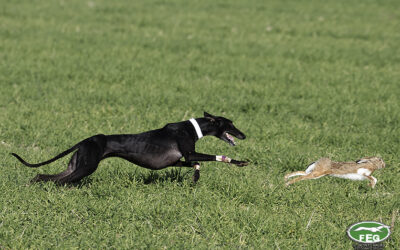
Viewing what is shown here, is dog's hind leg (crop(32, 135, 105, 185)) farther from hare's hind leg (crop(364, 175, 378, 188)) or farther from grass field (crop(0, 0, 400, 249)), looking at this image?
hare's hind leg (crop(364, 175, 378, 188))

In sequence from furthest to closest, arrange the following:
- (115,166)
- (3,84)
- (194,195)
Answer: (3,84)
(115,166)
(194,195)

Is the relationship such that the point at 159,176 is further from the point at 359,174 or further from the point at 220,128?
the point at 359,174

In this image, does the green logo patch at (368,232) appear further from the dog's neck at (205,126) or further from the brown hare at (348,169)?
the dog's neck at (205,126)

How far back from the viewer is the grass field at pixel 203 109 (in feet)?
15.7

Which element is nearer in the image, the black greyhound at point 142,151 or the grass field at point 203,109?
the grass field at point 203,109

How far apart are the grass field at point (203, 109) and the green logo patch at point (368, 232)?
44cm

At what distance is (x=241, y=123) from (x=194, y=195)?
2.90 m

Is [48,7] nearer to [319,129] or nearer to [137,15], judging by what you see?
[137,15]

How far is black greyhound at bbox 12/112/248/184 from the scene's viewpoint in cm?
499

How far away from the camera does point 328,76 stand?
34.5 feet

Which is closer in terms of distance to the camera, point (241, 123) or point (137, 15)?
point (241, 123)

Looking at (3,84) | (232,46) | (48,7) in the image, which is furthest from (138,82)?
(48,7)

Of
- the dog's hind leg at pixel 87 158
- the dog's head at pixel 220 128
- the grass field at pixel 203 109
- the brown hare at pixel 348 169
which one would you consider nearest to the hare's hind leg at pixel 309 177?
the brown hare at pixel 348 169

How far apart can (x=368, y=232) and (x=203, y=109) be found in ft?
16.1
